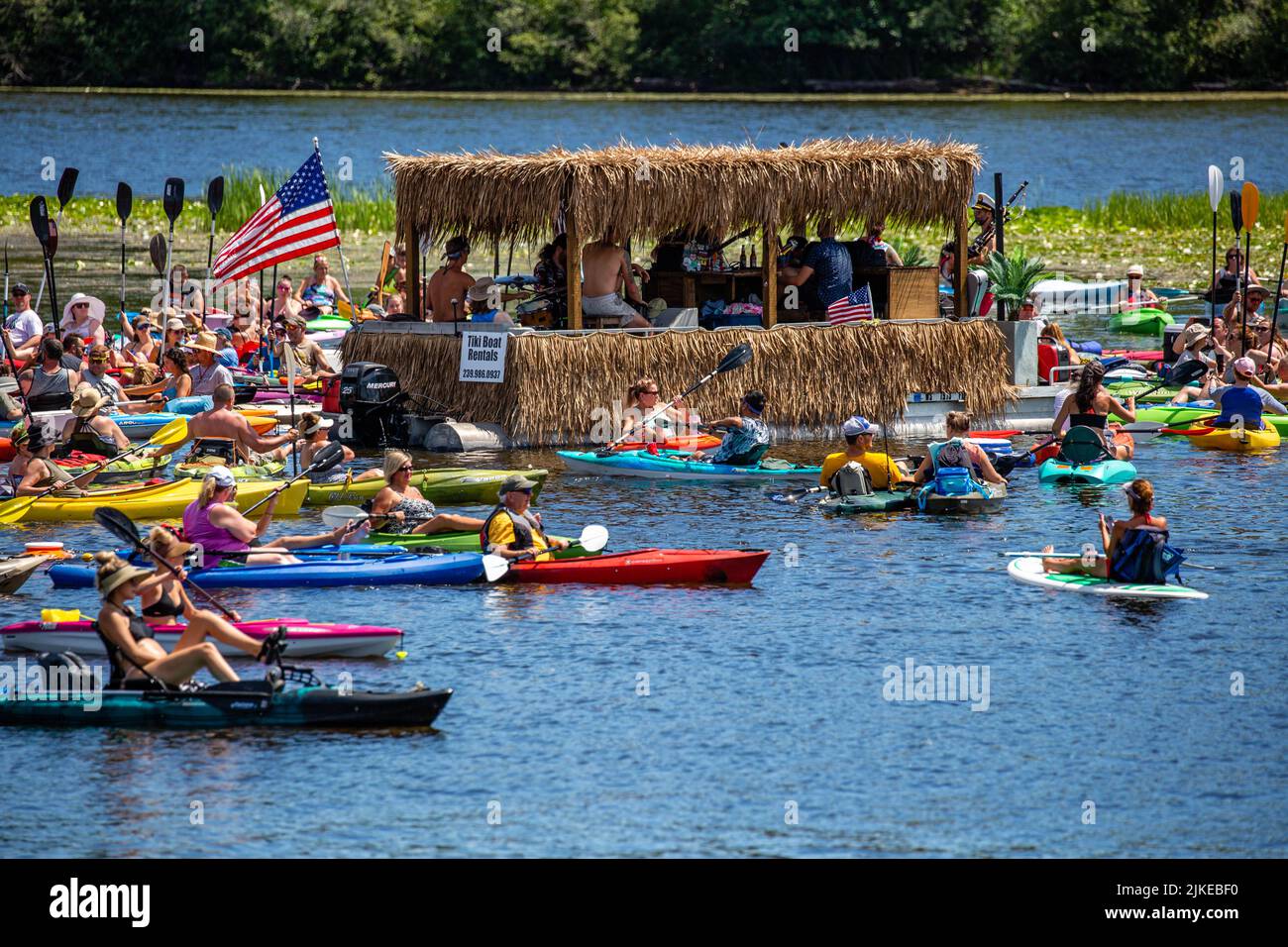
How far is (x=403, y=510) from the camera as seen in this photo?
1731 cm

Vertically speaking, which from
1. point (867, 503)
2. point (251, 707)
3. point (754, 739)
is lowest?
point (754, 739)

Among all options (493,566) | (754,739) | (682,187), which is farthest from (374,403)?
(754,739)

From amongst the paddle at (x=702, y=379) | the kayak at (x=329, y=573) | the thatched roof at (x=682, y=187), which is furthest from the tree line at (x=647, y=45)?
the kayak at (x=329, y=573)

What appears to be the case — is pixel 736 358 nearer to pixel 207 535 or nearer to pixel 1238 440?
pixel 1238 440

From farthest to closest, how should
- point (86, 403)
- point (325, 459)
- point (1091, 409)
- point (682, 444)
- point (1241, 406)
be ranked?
1. point (1241, 406)
2. point (682, 444)
3. point (1091, 409)
4. point (86, 403)
5. point (325, 459)

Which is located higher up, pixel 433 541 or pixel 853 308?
pixel 853 308

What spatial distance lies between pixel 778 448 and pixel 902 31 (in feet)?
209

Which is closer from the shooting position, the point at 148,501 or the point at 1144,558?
the point at 1144,558

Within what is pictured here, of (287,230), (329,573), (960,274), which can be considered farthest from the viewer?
(960,274)

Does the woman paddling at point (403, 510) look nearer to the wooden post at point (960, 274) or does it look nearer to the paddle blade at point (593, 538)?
the paddle blade at point (593, 538)

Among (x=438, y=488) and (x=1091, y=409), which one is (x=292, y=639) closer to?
(x=438, y=488)

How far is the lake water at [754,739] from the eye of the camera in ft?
35.9

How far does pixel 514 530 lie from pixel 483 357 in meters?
5.60

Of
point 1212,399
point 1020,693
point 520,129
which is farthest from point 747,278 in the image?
point 520,129
